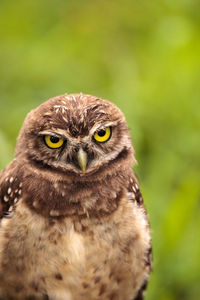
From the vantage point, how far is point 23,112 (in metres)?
5.13

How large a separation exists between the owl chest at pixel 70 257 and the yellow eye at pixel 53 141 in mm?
382

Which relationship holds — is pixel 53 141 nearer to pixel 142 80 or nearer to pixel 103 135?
pixel 103 135

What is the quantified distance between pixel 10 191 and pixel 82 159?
456mm

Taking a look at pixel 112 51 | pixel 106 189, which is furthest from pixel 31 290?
pixel 112 51

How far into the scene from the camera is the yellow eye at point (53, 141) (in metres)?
3.28

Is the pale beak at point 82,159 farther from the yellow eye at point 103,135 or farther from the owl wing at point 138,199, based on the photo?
the owl wing at point 138,199

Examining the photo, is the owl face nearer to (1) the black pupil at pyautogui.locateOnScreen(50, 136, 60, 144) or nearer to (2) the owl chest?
(1) the black pupil at pyautogui.locateOnScreen(50, 136, 60, 144)

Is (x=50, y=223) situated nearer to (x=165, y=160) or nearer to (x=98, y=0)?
(x=165, y=160)

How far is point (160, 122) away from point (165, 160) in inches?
17.8

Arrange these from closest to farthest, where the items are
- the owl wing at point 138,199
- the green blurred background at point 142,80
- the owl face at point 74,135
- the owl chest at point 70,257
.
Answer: the owl face at point 74,135 < the owl chest at point 70,257 < the owl wing at point 138,199 < the green blurred background at point 142,80

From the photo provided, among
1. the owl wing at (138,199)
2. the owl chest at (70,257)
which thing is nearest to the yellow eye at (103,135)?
the owl wing at (138,199)

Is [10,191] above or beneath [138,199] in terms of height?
above

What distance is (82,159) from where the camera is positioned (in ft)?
10.7

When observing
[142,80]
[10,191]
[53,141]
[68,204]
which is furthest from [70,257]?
[142,80]
